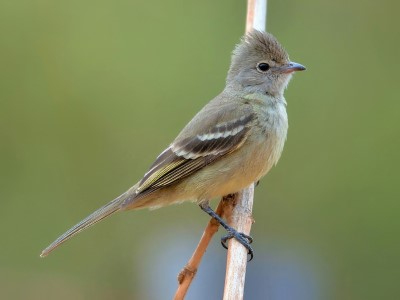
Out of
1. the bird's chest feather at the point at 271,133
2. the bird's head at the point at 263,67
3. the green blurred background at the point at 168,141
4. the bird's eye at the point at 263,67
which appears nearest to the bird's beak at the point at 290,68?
the bird's head at the point at 263,67

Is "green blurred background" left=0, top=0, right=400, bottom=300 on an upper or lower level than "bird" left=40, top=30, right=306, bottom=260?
upper

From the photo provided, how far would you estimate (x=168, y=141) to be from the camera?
7809 mm

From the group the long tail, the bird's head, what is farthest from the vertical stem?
the long tail

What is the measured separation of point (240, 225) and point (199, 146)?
29.7 inches

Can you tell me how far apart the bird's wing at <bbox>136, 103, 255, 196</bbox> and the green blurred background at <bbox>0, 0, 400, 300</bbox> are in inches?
82.3

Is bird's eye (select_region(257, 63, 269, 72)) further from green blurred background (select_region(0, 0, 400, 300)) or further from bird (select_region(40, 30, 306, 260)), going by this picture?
green blurred background (select_region(0, 0, 400, 300))

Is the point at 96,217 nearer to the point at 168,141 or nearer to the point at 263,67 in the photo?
the point at 263,67

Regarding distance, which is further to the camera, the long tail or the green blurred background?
the green blurred background

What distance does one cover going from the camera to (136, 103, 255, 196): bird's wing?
552 cm

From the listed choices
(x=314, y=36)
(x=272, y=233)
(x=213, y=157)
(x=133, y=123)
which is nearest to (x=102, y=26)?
(x=133, y=123)

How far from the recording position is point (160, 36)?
8391 mm

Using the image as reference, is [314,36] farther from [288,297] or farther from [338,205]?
[288,297]

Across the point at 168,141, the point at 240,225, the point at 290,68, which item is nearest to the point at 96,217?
the point at 240,225

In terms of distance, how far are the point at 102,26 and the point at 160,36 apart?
667 mm
